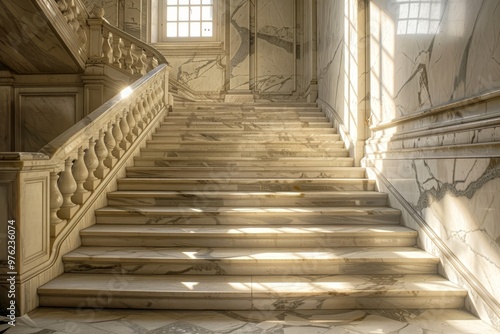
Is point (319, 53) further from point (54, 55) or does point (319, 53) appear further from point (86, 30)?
point (54, 55)

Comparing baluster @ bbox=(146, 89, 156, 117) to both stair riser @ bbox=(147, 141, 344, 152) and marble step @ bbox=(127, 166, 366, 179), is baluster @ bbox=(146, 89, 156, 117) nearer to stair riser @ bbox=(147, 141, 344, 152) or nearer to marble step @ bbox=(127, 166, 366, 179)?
stair riser @ bbox=(147, 141, 344, 152)

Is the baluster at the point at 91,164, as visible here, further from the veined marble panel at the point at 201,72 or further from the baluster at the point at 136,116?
the veined marble panel at the point at 201,72

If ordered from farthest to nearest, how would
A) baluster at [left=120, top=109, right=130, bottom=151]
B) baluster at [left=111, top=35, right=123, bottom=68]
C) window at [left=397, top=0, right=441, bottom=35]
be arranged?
baluster at [left=111, top=35, right=123, bottom=68] → baluster at [left=120, top=109, right=130, bottom=151] → window at [left=397, top=0, right=441, bottom=35]

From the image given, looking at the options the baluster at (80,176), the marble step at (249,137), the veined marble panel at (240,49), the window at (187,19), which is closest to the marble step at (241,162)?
the marble step at (249,137)

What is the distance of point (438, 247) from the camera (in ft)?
9.86

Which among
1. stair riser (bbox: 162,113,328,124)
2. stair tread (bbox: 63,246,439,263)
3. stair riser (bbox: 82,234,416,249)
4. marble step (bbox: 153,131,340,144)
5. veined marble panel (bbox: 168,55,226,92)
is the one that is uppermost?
veined marble panel (bbox: 168,55,226,92)

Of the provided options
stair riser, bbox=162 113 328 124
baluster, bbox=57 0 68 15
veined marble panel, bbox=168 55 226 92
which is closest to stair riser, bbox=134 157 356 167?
stair riser, bbox=162 113 328 124

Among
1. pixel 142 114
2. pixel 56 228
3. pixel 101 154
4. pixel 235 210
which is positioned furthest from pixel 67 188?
pixel 142 114

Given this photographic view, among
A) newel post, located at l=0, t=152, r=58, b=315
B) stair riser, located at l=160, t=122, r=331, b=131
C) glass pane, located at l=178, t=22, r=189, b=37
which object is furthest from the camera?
glass pane, located at l=178, t=22, r=189, b=37

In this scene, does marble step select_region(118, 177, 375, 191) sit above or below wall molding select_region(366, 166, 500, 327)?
above

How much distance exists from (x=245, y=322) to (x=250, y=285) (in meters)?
0.32

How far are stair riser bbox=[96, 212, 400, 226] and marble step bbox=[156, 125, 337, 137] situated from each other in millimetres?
2210

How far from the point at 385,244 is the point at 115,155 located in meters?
3.02

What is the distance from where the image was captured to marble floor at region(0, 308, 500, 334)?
237 centimetres
